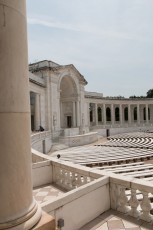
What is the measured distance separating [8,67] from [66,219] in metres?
4.08

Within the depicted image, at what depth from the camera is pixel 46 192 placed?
857 cm

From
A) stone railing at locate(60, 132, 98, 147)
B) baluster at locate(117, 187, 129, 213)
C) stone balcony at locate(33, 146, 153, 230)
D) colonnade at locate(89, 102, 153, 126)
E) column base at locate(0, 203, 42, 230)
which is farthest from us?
colonnade at locate(89, 102, 153, 126)

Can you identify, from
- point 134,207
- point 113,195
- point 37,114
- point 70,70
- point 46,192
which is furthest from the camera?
point 70,70

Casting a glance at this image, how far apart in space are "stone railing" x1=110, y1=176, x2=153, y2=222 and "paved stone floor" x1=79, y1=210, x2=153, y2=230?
0.67 feet

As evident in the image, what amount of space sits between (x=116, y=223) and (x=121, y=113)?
69.9m

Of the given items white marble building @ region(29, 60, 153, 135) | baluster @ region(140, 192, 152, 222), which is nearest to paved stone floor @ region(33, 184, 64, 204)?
baluster @ region(140, 192, 152, 222)

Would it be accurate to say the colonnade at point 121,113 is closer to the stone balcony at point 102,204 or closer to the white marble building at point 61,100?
the white marble building at point 61,100

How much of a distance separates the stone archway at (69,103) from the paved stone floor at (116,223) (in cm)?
4716

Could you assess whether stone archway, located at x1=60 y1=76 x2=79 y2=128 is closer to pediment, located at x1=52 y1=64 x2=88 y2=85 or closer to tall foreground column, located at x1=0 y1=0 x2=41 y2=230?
pediment, located at x1=52 y1=64 x2=88 y2=85

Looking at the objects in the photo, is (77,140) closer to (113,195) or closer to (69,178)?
(69,178)

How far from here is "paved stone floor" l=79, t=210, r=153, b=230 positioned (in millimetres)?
5684

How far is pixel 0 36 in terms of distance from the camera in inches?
128

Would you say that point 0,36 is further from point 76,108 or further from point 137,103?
point 137,103

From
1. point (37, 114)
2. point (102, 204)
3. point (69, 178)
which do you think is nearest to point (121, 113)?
point (37, 114)
